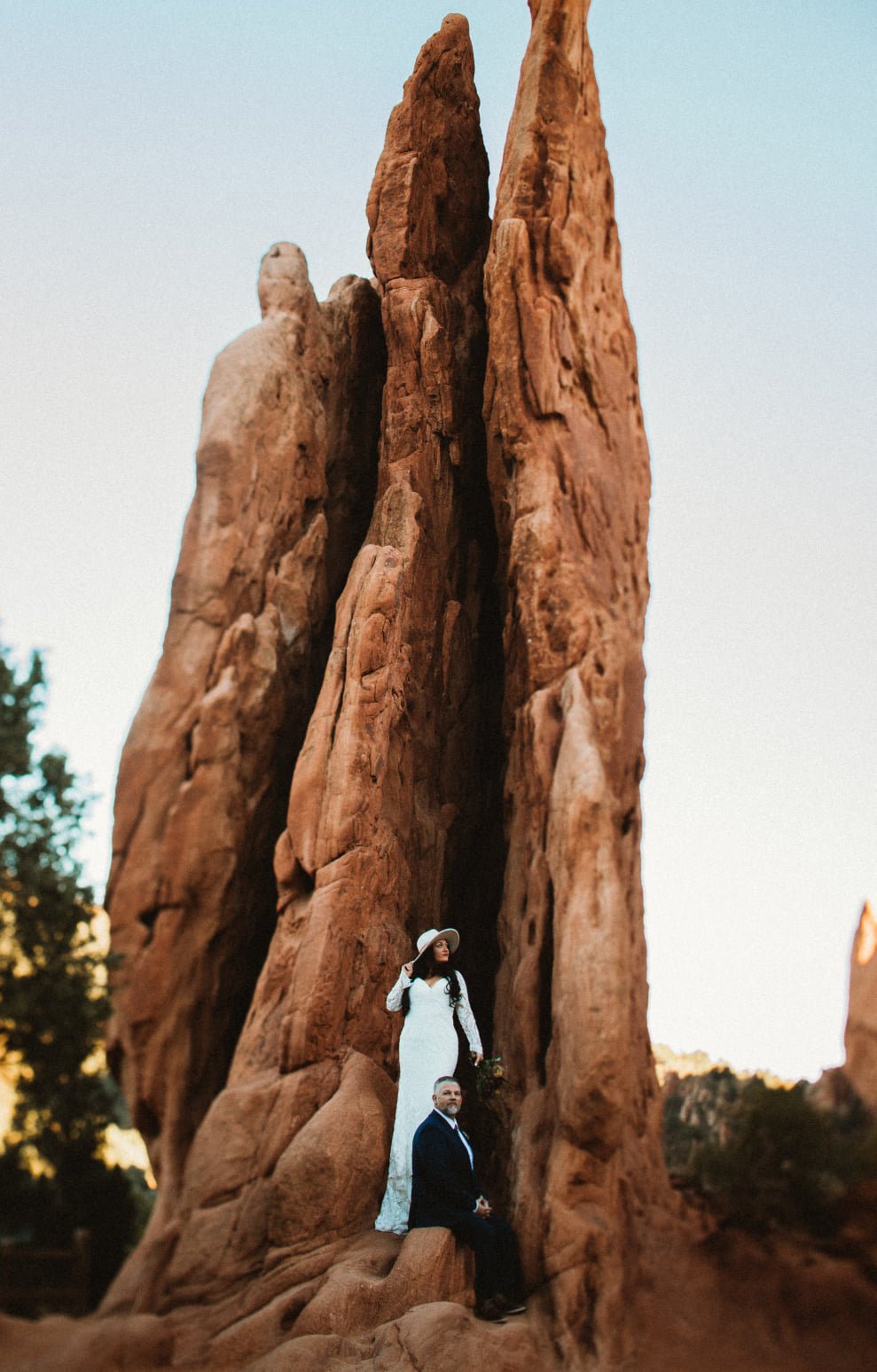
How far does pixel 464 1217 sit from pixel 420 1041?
5.53 ft

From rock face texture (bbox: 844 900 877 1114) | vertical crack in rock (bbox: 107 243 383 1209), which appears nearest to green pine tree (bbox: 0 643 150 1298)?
vertical crack in rock (bbox: 107 243 383 1209)

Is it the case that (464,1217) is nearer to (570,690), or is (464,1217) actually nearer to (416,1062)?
(416,1062)

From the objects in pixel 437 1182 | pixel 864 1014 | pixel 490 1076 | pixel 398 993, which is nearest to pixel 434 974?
pixel 398 993

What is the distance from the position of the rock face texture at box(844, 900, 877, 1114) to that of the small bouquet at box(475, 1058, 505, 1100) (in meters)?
5.03

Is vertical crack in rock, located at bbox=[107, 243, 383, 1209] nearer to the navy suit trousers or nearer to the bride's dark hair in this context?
the bride's dark hair

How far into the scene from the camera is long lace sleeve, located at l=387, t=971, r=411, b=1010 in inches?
434

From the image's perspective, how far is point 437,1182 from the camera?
983 cm

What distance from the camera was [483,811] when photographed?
49.9ft

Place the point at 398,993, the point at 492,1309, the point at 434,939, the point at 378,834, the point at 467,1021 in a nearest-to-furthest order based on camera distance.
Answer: the point at 492,1309 → the point at 398,993 → the point at 467,1021 → the point at 434,939 → the point at 378,834

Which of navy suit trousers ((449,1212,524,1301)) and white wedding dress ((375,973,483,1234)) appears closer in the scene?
navy suit trousers ((449,1212,524,1301))

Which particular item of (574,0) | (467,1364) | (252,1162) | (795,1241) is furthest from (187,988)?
(574,0)

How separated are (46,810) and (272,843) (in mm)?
2740

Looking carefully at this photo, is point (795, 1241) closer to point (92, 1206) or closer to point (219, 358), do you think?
point (92, 1206)

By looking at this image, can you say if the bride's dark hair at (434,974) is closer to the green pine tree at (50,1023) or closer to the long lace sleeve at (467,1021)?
the long lace sleeve at (467,1021)
